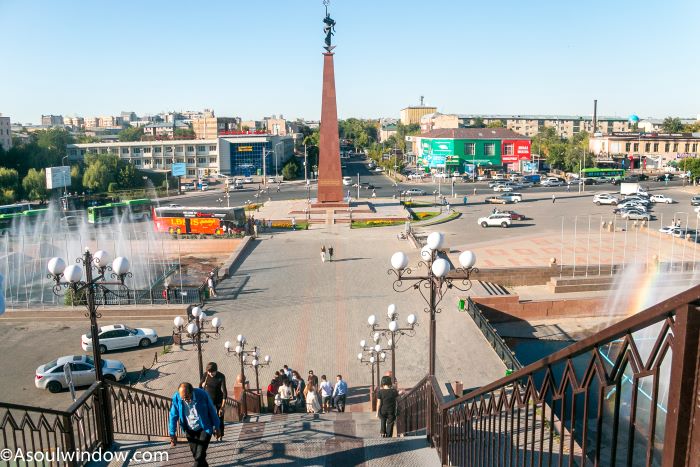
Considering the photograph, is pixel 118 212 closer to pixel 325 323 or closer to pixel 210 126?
pixel 325 323

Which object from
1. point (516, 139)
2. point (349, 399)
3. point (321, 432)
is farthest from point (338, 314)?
point (516, 139)

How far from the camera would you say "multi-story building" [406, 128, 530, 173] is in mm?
68625

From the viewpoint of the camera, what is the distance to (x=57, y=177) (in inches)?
2047

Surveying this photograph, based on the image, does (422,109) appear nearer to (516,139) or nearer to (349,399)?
(516,139)

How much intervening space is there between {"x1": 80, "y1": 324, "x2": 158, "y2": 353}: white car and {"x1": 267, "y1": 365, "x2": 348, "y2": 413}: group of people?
20.2 feet

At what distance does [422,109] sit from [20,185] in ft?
356

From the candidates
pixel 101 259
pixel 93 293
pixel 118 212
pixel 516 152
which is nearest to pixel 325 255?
pixel 101 259

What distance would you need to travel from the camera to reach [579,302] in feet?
69.2

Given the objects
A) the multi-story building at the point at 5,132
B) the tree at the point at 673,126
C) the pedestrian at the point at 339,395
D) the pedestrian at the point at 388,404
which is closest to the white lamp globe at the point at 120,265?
the pedestrian at the point at 388,404

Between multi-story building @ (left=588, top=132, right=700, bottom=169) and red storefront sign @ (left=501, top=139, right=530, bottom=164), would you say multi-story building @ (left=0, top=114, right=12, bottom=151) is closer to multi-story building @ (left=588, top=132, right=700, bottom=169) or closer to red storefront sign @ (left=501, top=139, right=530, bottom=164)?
red storefront sign @ (left=501, top=139, right=530, bottom=164)

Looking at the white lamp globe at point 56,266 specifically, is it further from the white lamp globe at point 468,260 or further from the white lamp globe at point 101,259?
the white lamp globe at point 468,260

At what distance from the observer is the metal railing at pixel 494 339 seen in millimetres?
14188

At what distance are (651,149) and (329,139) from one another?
2005 inches

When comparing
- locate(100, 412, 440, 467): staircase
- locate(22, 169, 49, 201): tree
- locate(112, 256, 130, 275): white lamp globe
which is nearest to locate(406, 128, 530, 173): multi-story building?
locate(22, 169, 49, 201): tree
